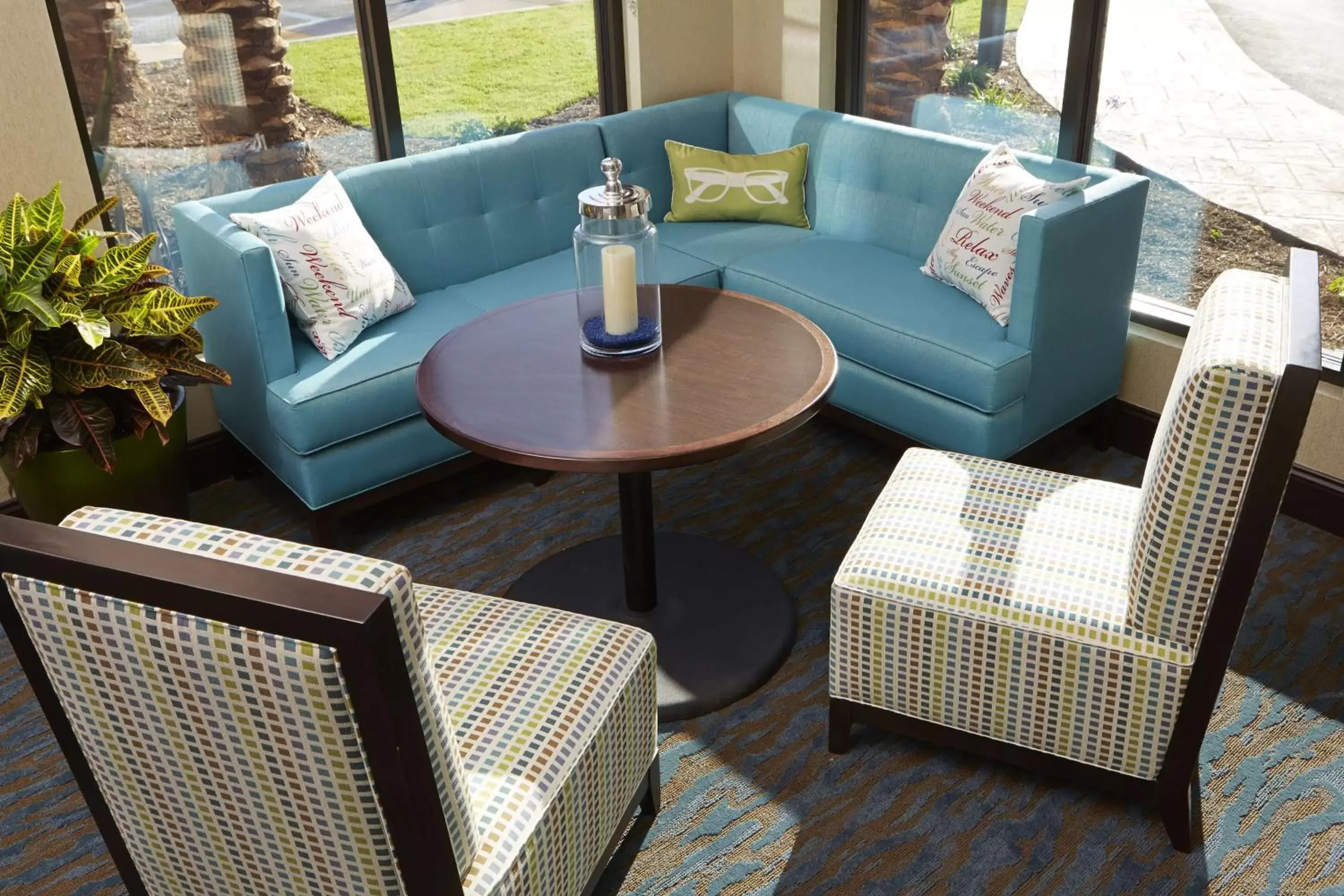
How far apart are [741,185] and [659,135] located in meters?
0.35

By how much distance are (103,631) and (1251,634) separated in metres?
2.36

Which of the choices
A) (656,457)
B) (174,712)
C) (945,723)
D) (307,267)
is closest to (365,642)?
(174,712)

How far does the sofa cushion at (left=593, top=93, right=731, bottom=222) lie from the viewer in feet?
12.9

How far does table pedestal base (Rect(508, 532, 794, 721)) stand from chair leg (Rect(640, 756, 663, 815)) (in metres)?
0.26

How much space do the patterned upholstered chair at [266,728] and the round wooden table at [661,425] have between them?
0.65 metres

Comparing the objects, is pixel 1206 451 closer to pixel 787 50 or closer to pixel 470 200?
pixel 470 200

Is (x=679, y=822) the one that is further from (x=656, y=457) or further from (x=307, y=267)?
(x=307, y=267)

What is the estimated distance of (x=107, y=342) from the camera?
8.64 feet

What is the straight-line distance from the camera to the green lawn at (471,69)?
350 centimetres

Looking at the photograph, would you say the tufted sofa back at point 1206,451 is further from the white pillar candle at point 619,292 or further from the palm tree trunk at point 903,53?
the palm tree trunk at point 903,53

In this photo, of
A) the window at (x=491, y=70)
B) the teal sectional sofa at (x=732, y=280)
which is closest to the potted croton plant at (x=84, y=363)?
the teal sectional sofa at (x=732, y=280)

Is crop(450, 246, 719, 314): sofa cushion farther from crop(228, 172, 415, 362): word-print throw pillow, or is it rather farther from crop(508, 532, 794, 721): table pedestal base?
crop(508, 532, 794, 721): table pedestal base

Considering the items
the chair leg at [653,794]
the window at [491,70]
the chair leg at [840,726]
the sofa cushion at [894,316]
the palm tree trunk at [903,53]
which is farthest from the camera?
the palm tree trunk at [903,53]

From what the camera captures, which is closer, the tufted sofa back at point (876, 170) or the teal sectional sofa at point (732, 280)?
the teal sectional sofa at point (732, 280)
